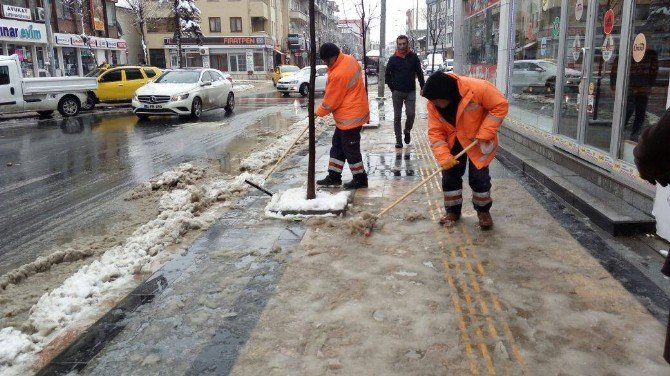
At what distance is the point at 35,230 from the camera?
5.70 meters

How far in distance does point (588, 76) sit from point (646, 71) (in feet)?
4.17

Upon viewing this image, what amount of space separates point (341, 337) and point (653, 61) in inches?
173

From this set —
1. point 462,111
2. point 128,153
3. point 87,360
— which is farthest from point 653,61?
point 128,153

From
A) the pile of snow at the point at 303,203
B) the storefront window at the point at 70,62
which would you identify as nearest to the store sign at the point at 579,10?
the pile of snow at the point at 303,203

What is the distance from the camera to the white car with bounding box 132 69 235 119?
1580 centimetres

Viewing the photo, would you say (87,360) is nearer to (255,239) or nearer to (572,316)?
(255,239)

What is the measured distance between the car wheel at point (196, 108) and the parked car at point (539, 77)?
383 inches

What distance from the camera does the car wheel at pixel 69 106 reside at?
18.0m

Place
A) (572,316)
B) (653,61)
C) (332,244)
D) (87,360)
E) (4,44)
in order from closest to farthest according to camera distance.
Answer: (87,360) < (572,316) < (332,244) < (653,61) < (4,44)

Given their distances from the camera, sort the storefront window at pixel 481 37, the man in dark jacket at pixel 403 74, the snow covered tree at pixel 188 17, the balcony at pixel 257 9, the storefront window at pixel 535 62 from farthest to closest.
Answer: the balcony at pixel 257 9
the snow covered tree at pixel 188 17
the storefront window at pixel 481 37
the man in dark jacket at pixel 403 74
the storefront window at pixel 535 62

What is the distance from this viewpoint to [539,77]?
893 cm

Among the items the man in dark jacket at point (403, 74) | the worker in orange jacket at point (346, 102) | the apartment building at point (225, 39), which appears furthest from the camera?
the apartment building at point (225, 39)

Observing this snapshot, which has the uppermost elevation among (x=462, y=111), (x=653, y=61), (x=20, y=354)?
(x=653, y=61)

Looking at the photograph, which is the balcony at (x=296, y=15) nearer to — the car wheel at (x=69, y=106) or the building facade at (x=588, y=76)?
the car wheel at (x=69, y=106)
